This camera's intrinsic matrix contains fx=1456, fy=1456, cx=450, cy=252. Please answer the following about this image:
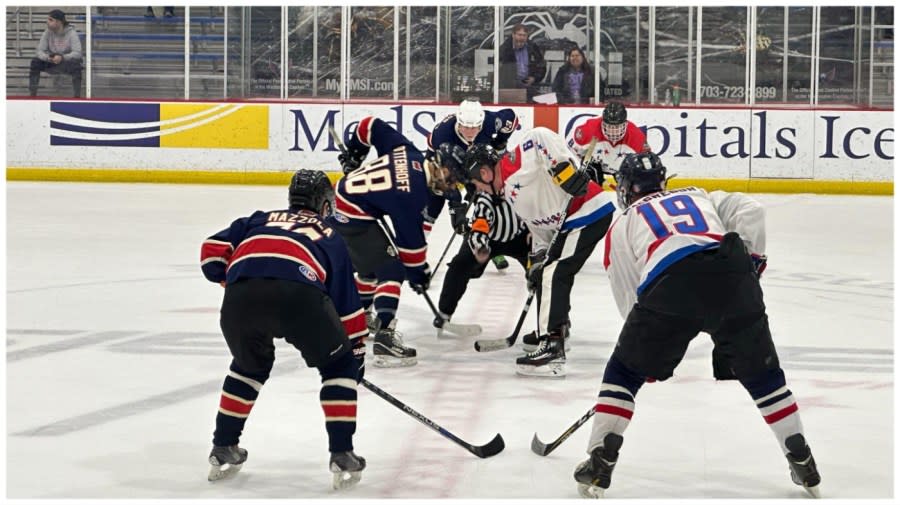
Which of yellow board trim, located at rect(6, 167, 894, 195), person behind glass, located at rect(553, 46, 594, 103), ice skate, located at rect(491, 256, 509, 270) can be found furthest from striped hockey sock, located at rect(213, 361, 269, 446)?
person behind glass, located at rect(553, 46, 594, 103)

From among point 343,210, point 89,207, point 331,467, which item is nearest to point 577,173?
point 343,210

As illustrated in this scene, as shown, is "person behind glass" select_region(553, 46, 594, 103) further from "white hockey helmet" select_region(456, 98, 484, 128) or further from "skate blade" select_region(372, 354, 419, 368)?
"skate blade" select_region(372, 354, 419, 368)

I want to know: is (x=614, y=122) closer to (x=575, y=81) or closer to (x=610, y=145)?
(x=610, y=145)

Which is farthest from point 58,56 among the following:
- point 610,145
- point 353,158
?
point 353,158

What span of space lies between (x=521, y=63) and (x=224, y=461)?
29.3ft

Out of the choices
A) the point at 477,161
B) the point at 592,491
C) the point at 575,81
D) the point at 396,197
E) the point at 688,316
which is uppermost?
the point at 575,81

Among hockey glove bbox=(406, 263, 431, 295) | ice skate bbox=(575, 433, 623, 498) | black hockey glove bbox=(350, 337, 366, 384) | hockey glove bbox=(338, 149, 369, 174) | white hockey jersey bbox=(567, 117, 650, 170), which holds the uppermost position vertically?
white hockey jersey bbox=(567, 117, 650, 170)

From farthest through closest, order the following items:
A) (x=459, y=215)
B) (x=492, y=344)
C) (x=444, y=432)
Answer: (x=459, y=215) < (x=492, y=344) < (x=444, y=432)

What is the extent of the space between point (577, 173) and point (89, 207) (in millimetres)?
6139

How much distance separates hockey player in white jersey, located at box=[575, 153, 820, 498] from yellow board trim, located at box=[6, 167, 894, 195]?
810cm

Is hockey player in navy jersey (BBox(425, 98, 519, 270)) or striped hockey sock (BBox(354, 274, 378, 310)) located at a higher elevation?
hockey player in navy jersey (BBox(425, 98, 519, 270))

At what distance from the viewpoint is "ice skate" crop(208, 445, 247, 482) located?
3494 millimetres

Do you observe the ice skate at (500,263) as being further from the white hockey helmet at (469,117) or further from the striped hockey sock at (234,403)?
the striped hockey sock at (234,403)

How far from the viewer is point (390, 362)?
16.6 feet
